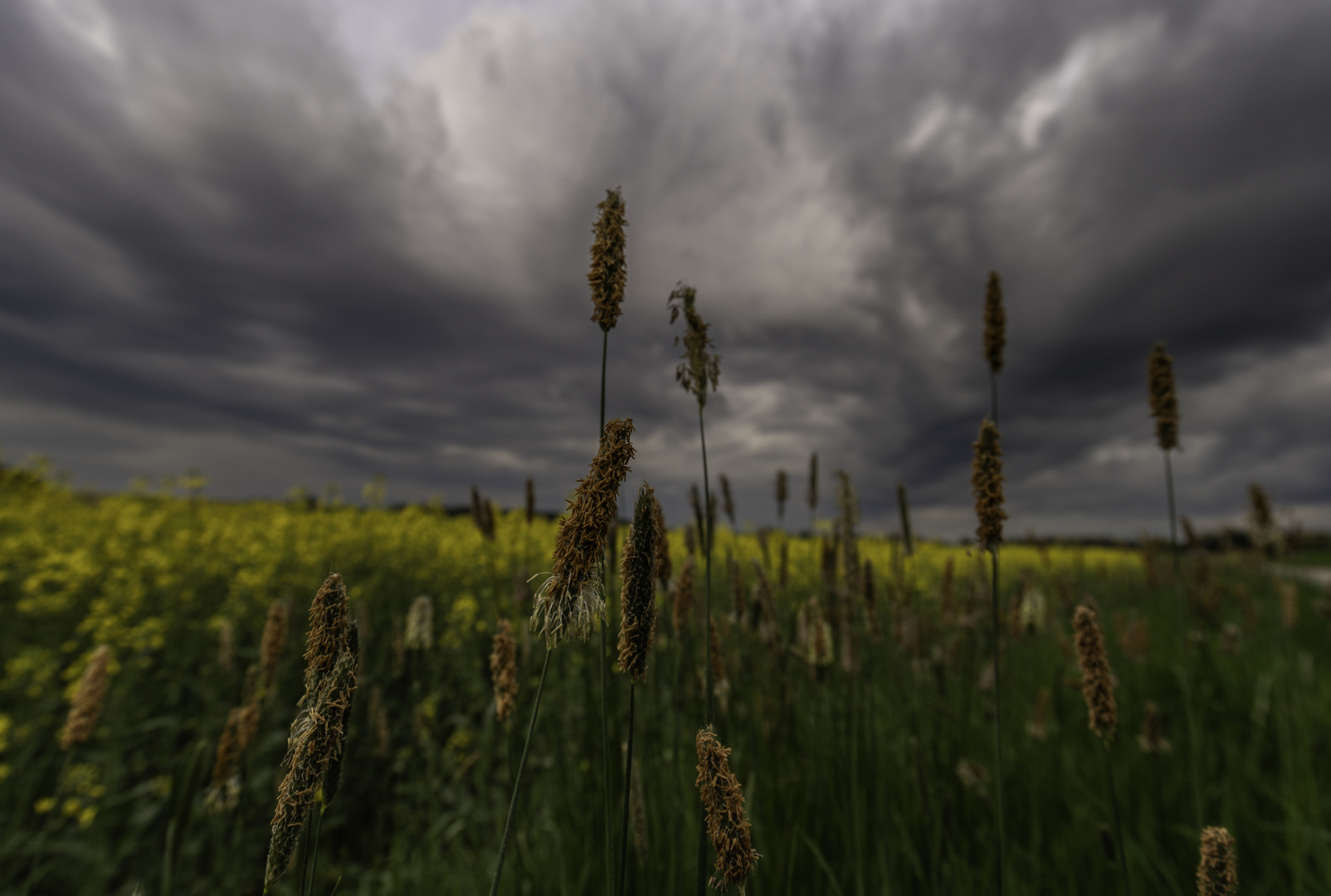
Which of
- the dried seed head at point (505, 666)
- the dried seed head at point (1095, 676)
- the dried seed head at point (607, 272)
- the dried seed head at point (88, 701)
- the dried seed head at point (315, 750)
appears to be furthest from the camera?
the dried seed head at point (88, 701)

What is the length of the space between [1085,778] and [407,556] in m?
10.2

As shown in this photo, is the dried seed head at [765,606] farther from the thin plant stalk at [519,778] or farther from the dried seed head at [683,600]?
the thin plant stalk at [519,778]

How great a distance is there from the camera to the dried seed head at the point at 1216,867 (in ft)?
4.64

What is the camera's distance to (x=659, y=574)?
97.9 inches

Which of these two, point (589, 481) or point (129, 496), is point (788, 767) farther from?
point (129, 496)

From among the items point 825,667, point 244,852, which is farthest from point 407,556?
point 825,667

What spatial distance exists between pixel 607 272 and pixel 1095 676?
1871 mm

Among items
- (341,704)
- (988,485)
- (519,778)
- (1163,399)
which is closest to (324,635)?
(341,704)

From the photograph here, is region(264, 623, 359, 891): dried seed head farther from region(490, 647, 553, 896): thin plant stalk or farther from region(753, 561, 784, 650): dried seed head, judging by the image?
region(753, 561, 784, 650): dried seed head

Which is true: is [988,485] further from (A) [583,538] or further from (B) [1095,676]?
(A) [583,538]

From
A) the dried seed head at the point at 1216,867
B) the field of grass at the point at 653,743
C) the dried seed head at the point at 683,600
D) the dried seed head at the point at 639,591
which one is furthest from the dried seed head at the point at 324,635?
the dried seed head at the point at 1216,867

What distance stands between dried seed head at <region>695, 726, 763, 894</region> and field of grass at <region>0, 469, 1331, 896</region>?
2.09 feet

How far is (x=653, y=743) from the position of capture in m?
3.18

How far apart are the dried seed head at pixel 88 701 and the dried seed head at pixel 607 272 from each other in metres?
2.51
